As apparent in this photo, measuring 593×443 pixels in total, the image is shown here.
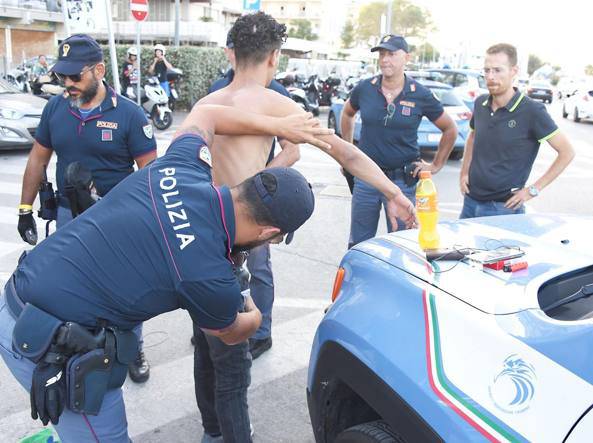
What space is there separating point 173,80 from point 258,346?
1247cm

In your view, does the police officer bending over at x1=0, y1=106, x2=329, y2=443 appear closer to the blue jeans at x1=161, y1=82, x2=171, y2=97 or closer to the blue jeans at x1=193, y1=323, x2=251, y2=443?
the blue jeans at x1=193, y1=323, x2=251, y2=443

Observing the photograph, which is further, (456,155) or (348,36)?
(348,36)

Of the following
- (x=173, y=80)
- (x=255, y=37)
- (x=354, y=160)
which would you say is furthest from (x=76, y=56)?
(x=173, y=80)

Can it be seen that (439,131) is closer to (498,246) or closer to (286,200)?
(498,246)

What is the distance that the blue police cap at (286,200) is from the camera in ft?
6.05

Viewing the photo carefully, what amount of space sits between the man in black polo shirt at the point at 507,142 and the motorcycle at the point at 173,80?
11776mm

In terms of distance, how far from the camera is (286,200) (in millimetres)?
1851

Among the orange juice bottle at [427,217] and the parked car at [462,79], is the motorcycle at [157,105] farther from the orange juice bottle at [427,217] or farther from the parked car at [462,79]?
the orange juice bottle at [427,217]

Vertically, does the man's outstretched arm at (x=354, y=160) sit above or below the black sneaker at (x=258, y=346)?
above

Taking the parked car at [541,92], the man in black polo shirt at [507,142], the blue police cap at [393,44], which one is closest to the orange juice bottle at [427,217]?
the man in black polo shirt at [507,142]

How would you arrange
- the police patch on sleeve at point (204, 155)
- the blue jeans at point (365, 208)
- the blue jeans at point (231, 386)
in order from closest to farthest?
the police patch on sleeve at point (204, 155) → the blue jeans at point (231, 386) → the blue jeans at point (365, 208)

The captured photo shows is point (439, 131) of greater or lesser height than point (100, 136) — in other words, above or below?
below

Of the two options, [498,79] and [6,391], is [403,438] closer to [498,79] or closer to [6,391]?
[6,391]

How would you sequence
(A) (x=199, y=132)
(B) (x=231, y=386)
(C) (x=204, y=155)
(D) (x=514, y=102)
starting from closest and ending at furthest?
1. (C) (x=204, y=155)
2. (A) (x=199, y=132)
3. (B) (x=231, y=386)
4. (D) (x=514, y=102)
